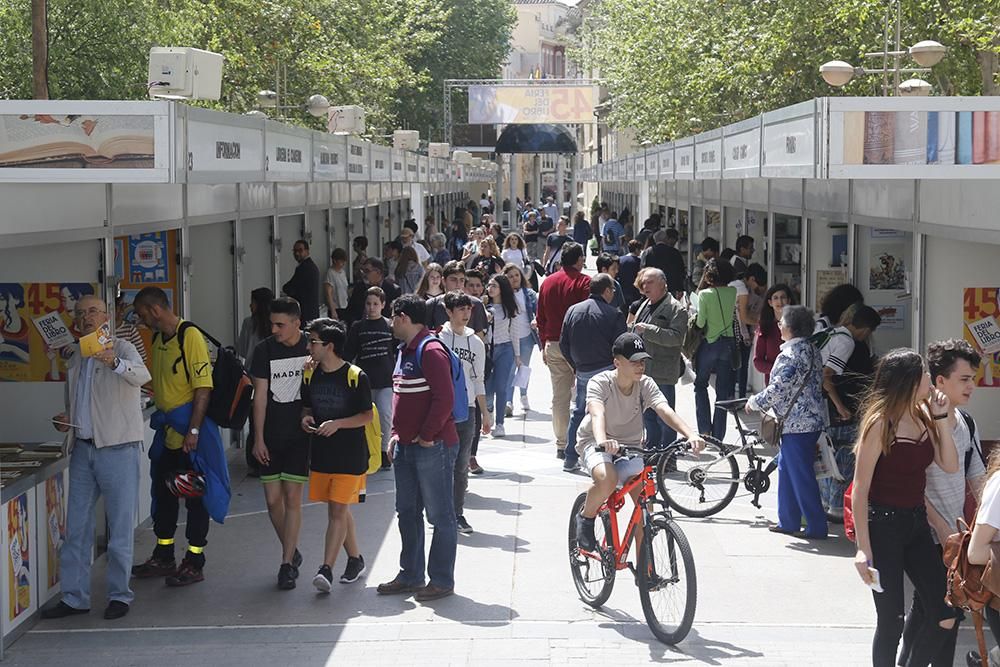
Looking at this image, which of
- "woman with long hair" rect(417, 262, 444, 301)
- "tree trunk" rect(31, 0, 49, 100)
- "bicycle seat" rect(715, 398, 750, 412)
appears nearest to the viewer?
"bicycle seat" rect(715, 398, 750, 412)

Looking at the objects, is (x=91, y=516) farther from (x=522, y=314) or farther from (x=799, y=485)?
(x=522, y=314)

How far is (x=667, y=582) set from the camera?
7.01 m

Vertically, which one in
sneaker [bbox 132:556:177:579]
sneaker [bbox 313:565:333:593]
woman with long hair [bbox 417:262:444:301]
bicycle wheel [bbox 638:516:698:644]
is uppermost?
woman with long hair [bbox 417:262:444:301]

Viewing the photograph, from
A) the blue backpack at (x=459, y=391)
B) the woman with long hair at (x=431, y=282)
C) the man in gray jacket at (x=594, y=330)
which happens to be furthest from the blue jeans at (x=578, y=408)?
the blue backpack at (x=459, y=391)

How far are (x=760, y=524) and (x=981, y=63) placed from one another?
15.6m

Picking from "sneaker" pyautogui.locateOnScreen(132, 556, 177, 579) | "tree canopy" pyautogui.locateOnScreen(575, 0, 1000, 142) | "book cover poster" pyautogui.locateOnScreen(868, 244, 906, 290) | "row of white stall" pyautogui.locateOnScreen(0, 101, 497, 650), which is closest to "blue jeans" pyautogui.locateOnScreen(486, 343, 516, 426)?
"row of white stall" pyautogui.locateOnScreen(0, 101, 497, 650)

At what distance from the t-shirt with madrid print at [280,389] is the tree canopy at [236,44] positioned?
1891 centimetres

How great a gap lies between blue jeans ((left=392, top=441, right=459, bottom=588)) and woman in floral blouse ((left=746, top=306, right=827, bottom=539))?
2.32 meters

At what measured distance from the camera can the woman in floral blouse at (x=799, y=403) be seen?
29.9 ft

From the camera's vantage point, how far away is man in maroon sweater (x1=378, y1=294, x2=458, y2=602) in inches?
305

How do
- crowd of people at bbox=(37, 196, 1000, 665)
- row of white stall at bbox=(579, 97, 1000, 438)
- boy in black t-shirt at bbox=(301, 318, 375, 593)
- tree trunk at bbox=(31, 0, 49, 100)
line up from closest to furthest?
crowd of people at bbox=(37, 196, 1000, 665) → row of white stall at bbox=(579, 97, 1000, 438) → boy in black t-shirt at bbox=(301, 318, 375, 593) → tree trunk at bbox=(31, 0, 49, 100)

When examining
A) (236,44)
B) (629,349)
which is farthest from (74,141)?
(236,44)

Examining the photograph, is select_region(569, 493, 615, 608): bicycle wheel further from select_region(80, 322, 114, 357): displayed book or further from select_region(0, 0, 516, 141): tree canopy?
select_region(0, 0, 516, 141): tree canopy

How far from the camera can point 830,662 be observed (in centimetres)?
694
